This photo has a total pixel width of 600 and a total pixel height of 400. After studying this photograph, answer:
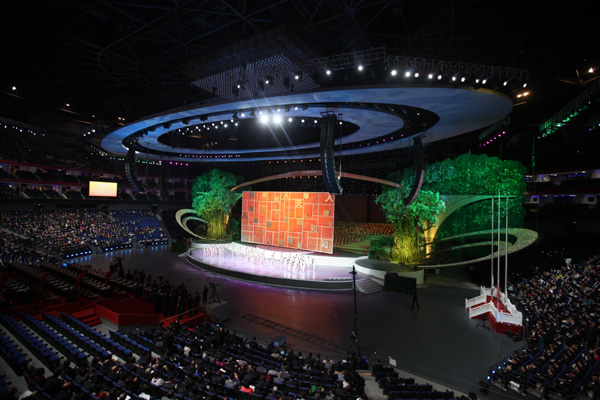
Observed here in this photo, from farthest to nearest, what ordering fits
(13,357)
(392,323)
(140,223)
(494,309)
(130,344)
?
(140,223)
(392,323)
(494,309)
(130,344)
(13,357)

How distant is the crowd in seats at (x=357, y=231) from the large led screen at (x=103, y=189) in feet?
95.0

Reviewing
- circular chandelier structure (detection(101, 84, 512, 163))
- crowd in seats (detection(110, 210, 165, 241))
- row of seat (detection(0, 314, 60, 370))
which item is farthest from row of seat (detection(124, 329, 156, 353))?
crowd in seats (detection(110, 210, 165, 241))

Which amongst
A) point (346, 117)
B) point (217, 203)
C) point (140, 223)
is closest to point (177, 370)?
point (346, 117)

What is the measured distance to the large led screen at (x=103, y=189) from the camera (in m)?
37.2

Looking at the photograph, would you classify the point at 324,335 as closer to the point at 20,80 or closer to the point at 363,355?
the point at 363,355

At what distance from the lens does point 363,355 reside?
10.5m

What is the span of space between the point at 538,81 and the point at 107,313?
2678 cm

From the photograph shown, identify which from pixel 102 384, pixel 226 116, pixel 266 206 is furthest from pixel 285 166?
pixel 102 384

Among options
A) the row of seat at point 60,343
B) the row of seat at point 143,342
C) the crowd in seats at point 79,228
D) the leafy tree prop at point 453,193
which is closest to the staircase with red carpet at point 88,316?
the row of seat at point 60,343

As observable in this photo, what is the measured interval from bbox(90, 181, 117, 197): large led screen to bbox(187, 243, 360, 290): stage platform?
16879 millimetres

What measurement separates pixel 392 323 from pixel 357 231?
57.3ft

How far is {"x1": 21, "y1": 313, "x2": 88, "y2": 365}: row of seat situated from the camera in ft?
27.8

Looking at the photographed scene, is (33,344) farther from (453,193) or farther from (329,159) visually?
(453,193)

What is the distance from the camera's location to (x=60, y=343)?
909 centimetres
